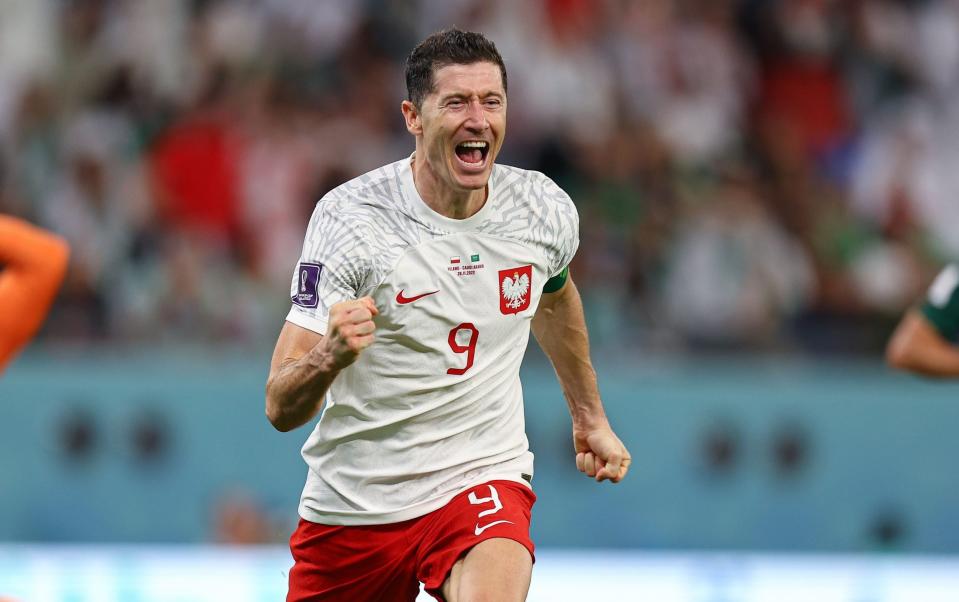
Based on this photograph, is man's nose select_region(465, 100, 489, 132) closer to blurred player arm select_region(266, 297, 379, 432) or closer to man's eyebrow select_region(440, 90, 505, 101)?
man's eyebrow select_region(440, 90, 505, 101)

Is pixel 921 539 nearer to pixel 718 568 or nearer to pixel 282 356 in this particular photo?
pixel 718 568

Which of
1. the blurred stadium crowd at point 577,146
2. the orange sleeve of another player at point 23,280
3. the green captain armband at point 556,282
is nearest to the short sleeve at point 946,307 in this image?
the green captain armband at point 556,282

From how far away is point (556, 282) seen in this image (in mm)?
5336

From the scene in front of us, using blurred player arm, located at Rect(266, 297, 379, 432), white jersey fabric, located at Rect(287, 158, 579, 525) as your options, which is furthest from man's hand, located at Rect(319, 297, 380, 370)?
white jersey fabric, located at Rect(287, 158, 579, 525)

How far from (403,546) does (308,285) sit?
863mm

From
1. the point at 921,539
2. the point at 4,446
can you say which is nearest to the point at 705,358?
the point at 921,539

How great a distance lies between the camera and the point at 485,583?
4.72m

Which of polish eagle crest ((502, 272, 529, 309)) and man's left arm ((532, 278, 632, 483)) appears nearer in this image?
polish eagle crest ((502, 272, 529, 309))

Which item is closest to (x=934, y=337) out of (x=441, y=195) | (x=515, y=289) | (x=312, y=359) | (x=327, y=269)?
(x=515, y=289)

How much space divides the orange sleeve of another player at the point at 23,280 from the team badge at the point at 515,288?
1.40m

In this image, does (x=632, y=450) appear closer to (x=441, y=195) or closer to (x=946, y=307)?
(x=946, y=307)

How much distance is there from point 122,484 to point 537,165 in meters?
3.20

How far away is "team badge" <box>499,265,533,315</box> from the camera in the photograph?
504cm

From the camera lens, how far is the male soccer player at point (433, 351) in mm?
4848
